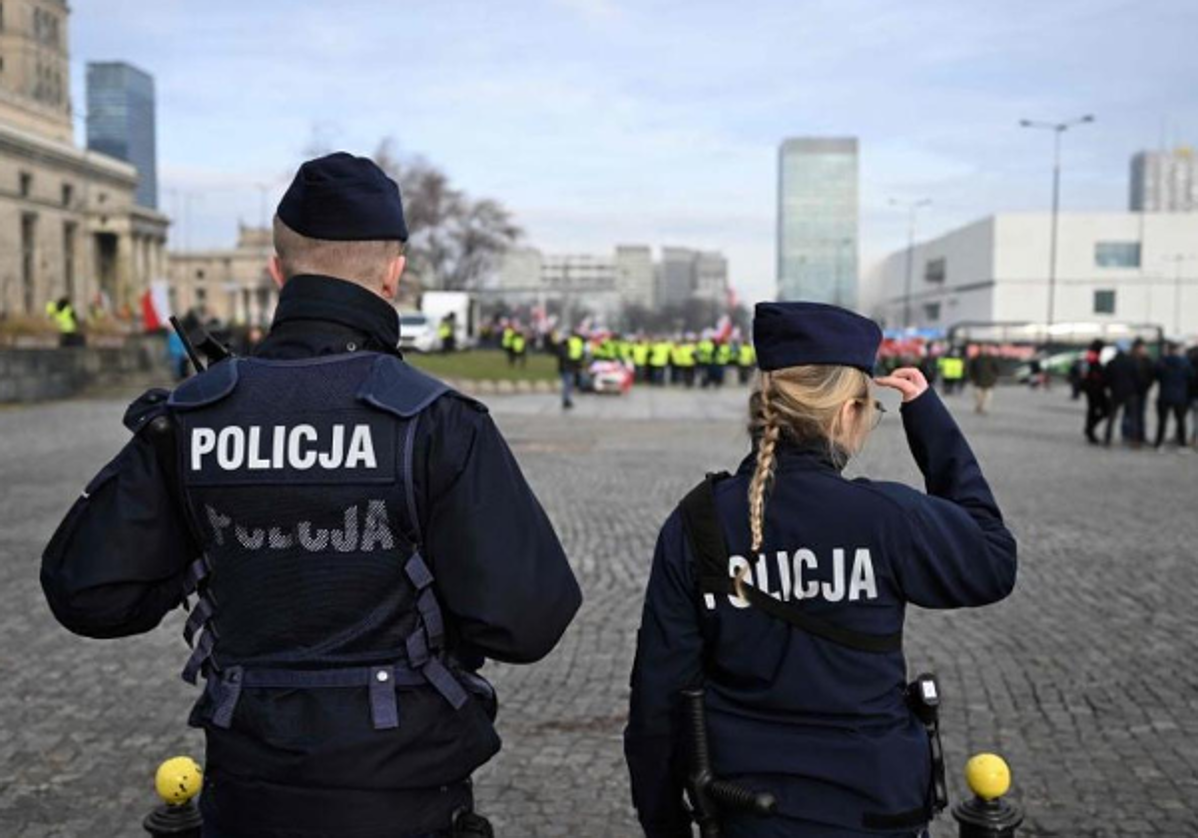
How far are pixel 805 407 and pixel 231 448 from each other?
43.5 inches

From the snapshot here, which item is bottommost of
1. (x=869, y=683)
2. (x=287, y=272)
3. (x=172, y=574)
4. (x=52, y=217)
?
(x=869, y=683)

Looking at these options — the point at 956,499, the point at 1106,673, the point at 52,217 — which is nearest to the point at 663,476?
the point at 1106,673

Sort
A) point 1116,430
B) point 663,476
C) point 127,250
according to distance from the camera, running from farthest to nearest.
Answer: point 127,250 → point 1116,430 → point 663,476

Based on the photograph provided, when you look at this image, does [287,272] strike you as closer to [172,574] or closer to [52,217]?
[172,574]

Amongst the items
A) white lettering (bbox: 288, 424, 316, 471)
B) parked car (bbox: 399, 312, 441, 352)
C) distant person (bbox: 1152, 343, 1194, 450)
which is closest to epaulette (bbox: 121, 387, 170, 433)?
white lettering (bbox: 288, 424, 316, 471)

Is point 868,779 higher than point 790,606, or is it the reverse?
point 790,606

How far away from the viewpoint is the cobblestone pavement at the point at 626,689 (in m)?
5.06

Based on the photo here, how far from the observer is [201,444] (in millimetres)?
2391

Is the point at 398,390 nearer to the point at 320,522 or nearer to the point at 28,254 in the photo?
the point at 320,522

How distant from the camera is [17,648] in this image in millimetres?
7551

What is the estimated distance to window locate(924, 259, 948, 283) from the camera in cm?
11850

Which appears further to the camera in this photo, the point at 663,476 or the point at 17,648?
the point at 663,476

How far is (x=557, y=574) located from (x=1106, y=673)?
5419mm

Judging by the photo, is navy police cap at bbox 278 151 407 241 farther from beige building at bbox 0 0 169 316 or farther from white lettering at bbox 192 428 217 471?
beige building at bbox 0 0 169 316
